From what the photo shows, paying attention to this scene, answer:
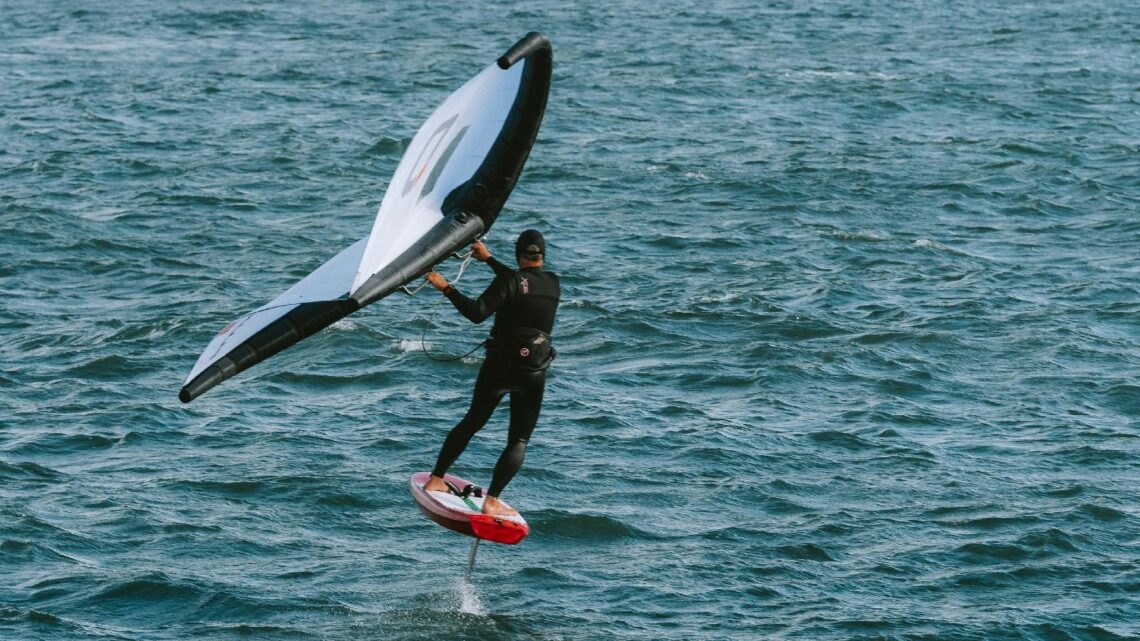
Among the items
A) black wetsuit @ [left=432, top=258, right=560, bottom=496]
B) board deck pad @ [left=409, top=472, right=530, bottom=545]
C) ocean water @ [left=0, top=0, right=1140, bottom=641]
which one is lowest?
ocean water @ [left=0, top=0, right=1140, bottom=641]

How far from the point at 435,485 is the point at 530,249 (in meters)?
2.85

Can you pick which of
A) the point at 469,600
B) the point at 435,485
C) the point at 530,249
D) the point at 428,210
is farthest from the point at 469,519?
the point at 469,600

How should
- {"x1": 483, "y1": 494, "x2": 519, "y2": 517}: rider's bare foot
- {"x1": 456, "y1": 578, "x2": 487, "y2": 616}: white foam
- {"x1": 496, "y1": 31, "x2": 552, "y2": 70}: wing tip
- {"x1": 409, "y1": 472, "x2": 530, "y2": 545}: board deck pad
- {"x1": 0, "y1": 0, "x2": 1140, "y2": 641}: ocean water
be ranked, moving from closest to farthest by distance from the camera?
{"x1": 496, "y1": 31, "x2": 552, "y2": 70}: wing tip → {"x1": 409, "y1": 472, "x2": 530, "y2": 545}: board deck pad → {"x1": 483, "y1": 494, "x2": 519, "y2": 517}: rider's bare foot → {"x1": 456, "y1": 578, "x2": 487, "y2": 616}: white foam → {"x1": 0, "y1": 0, "x2": 1140, "y2": 641}: ocean water

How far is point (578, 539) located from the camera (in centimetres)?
2373

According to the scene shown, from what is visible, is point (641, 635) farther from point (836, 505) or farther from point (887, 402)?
point (887, 402)

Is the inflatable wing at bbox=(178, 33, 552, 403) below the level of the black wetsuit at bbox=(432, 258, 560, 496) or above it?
above

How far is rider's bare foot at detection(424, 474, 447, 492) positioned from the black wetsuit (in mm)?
87

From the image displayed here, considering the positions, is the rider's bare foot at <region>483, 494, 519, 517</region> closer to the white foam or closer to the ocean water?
the ocean water

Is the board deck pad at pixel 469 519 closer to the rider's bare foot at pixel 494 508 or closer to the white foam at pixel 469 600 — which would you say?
the rider's bare foot at pixel 494 508

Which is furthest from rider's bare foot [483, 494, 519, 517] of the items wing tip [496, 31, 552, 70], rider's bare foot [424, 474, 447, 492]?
wing tip [496, 31, 552, 70]

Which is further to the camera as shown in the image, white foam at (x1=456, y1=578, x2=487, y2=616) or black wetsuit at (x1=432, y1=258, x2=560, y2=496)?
white foam at (x1=456, y1=578, x2=487, y2=616)

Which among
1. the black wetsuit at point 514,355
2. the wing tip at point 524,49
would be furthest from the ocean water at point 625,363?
the wing tip at point 524,49

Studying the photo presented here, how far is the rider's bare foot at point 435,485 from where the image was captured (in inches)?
731

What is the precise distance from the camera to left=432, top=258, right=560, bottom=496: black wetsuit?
57.7ft
